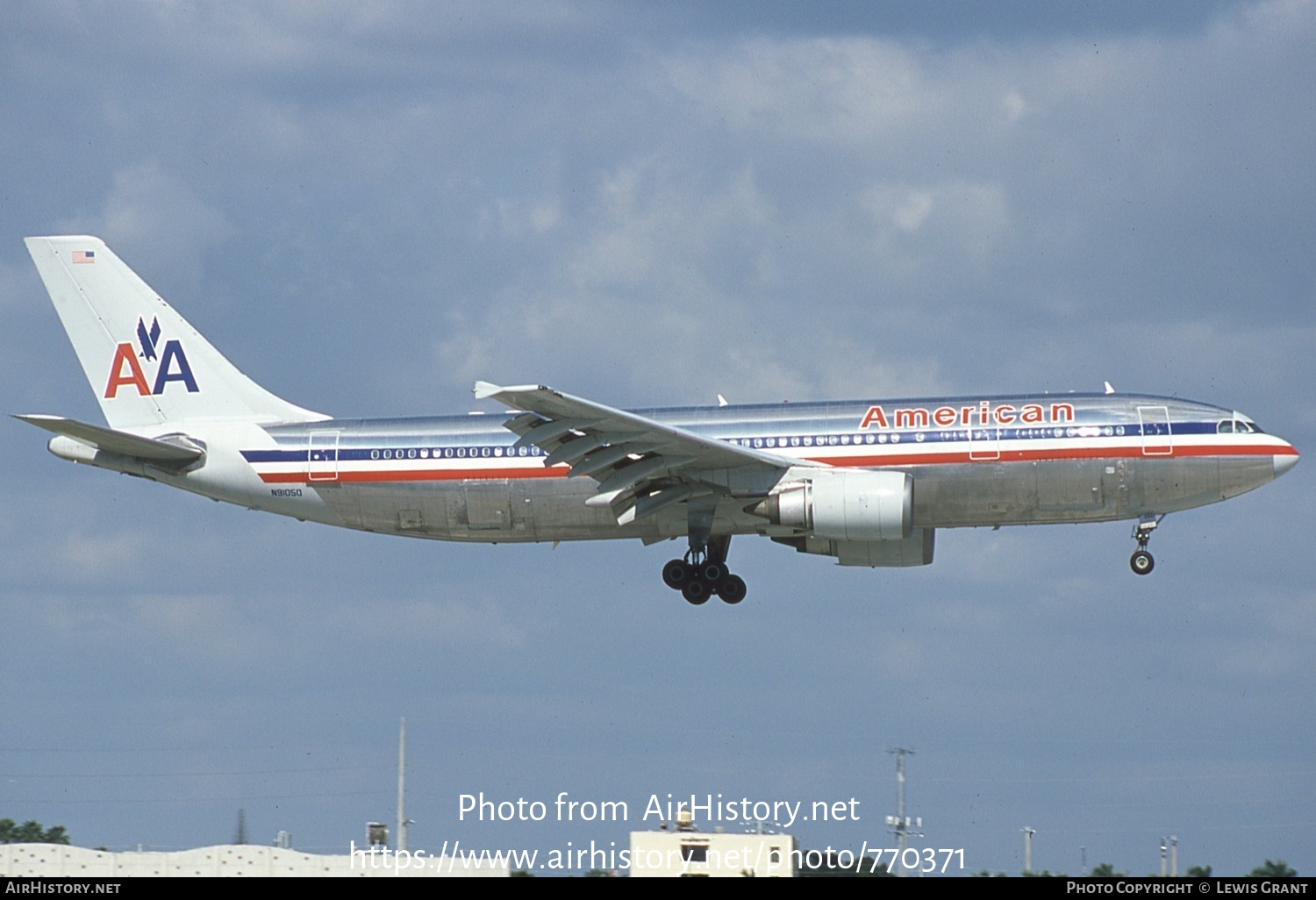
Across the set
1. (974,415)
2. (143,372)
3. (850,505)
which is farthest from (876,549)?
(143,372)

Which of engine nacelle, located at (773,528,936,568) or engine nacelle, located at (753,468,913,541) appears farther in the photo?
engine nacelle, located at (773,528,936,568)

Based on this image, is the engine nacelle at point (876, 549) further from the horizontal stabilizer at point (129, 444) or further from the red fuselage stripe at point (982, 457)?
the horizontal stabilizer at point (129, 444)

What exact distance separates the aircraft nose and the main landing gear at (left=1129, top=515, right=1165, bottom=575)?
9.72 feet

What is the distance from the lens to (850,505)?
40.7 m

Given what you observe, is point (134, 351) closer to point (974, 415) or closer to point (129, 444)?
point (129, 444)

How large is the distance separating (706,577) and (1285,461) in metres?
14.6

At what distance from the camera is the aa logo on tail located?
47562mm

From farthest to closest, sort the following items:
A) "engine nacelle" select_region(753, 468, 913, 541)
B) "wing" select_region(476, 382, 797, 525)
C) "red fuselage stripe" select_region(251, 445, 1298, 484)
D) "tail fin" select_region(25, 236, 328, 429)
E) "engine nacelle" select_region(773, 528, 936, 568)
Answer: "tail fin" select_region(25, 236, 328, 429), "engine nacelle" select_region(773, 528, 936, 568), "red fuselage stripe" select_region(251, 445, 1298, 484), "engine nacelle" select_region(753, 468, 913, 541), "wing" select_region(476, 382, 797, 525)

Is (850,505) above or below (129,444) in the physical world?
below

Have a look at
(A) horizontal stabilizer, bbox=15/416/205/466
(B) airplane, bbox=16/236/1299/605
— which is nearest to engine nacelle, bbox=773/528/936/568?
(B) airplane, bbox=16/236/1299/605

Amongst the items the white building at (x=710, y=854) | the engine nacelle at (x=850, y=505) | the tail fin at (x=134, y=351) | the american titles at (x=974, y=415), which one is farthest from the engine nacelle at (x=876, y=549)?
the tail fin at (x=134, y=351)

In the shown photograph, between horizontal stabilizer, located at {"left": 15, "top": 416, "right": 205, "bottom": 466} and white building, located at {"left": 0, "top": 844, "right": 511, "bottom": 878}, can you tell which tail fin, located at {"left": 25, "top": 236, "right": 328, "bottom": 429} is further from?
white building, located at {"left": 0, "top": 844, "right": 511, "bottom": 878}

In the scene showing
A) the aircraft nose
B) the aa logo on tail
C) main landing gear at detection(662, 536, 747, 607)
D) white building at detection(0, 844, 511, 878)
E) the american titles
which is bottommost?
white building at detection(0, 844, 511, 878)

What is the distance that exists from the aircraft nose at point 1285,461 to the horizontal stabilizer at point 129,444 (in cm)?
2739
